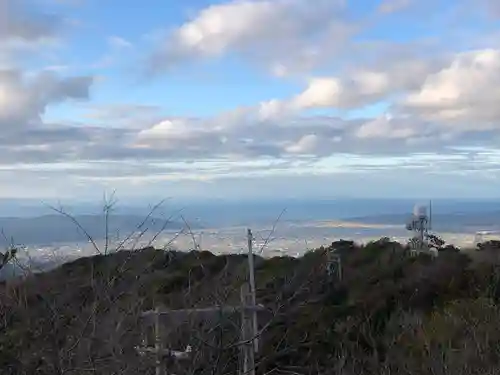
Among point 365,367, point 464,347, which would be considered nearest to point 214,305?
point 464,347

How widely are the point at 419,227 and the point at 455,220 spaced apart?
3.91 m

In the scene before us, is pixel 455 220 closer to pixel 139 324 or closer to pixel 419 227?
pixel 419 227

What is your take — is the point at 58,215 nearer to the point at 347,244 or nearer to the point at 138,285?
the point at 138,285

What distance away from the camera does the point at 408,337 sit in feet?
40.7

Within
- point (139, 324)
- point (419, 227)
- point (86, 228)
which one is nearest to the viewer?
point (139, 324)

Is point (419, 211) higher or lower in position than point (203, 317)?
higher

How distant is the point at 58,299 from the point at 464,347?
589 centimetres

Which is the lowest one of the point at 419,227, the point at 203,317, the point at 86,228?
the point at 203,317

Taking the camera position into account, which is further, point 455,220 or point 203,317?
point 455,220

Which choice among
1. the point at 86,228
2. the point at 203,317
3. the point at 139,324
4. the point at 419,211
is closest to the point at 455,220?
the point at 419,211

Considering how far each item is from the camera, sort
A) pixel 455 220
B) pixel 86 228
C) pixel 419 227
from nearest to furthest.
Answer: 1. pixel 86 228
2. pixel 419 227
3. pixel 455 220

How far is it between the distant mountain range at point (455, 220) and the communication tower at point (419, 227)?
1.19 feet

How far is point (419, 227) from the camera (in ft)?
68.3

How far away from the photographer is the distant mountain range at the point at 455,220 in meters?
22.2
